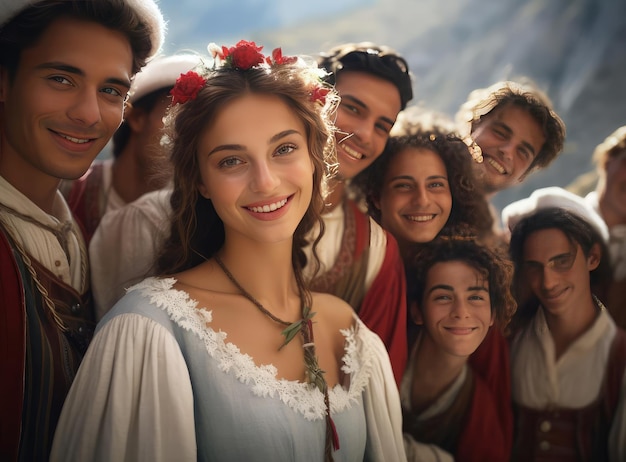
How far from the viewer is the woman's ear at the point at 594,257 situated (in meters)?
2.22

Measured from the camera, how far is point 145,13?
1.85m

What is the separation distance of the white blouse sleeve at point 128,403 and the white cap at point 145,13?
89 centimetres

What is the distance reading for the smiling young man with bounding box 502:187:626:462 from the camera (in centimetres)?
220

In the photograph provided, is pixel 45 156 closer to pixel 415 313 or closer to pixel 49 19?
pixel 49 19

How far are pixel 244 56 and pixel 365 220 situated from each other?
0.82m

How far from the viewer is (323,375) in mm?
1721

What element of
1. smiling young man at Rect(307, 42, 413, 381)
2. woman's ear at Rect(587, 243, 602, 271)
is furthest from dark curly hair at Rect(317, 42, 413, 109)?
woman's ear at Rect(587, 243, 602, 271)

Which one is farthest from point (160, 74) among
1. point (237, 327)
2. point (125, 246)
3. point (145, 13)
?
point (237, 327)

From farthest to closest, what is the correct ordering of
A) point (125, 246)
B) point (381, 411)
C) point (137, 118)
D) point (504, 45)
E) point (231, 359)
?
point (504, 45) < point (137, 118) < point (125, 246) < point (381, 411) < point (231, 359)

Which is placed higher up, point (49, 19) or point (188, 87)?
point (49, 19)

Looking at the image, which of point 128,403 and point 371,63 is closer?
point 128,403

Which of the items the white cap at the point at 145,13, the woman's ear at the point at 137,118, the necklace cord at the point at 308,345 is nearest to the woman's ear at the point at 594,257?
the necklace cord at the point at 308,345

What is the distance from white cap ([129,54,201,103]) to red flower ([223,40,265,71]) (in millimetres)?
953

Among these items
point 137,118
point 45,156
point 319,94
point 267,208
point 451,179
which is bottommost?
point 267,208
